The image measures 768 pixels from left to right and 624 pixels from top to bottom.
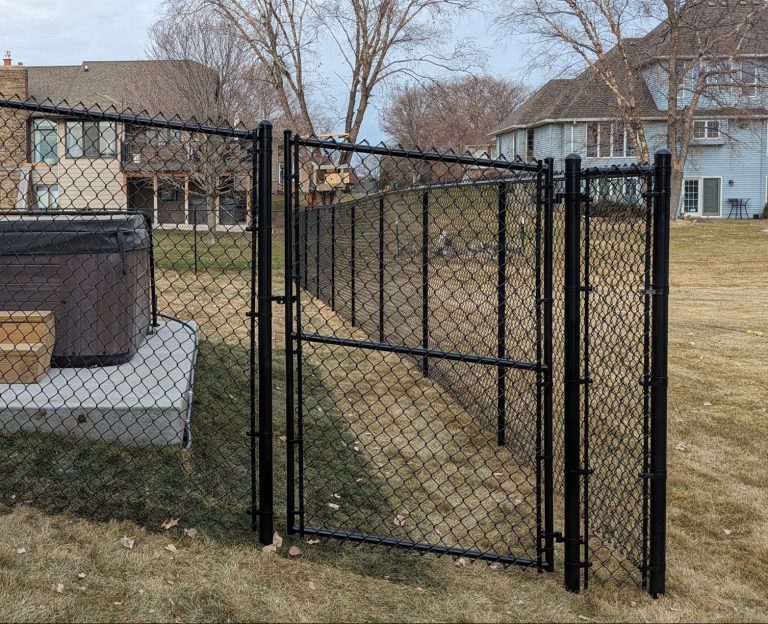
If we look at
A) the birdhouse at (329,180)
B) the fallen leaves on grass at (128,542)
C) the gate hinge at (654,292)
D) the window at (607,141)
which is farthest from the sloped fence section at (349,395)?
the window at (607,141)

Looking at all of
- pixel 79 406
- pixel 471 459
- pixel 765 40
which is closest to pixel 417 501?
pixel 471 459

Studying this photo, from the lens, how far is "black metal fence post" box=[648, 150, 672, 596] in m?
3.42

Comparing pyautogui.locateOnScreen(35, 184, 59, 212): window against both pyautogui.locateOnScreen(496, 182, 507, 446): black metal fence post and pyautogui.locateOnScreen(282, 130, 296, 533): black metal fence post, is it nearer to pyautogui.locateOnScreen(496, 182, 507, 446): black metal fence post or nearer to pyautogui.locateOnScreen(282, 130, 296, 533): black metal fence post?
pyautogui.locateOnScreen(282, 130, 296, 533): black metal fence post

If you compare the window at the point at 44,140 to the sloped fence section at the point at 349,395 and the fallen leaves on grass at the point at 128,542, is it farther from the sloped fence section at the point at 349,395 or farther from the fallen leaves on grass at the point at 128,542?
the fallen leaves on grass at the point at 128,542

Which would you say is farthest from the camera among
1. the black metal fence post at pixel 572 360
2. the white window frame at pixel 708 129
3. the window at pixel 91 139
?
the white window frame at pixel 708 129

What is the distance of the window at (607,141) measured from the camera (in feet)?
118

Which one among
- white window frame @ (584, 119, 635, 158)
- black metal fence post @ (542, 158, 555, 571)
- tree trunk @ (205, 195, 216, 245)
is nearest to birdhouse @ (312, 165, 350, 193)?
tree trunk @ (205, 195, 216, 245)

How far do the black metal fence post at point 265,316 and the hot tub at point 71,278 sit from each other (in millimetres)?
2147

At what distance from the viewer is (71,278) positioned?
18.3ft

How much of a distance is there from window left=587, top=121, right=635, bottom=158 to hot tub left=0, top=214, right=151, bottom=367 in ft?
107

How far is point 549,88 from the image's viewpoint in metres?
39.6

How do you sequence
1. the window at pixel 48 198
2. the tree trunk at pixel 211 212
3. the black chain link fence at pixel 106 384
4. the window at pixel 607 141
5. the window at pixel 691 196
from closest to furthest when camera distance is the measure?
1. the tree trunk at pixel 211 212
2. the black chain link fence at pixel 106 384
3. the window at pixel 48 198
4. the window at pixel 607 141
5. the window at pixel 691 196

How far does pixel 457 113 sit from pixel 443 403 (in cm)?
5510

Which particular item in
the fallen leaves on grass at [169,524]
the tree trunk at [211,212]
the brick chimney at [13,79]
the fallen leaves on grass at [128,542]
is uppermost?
the brick chimney at [13,79]
